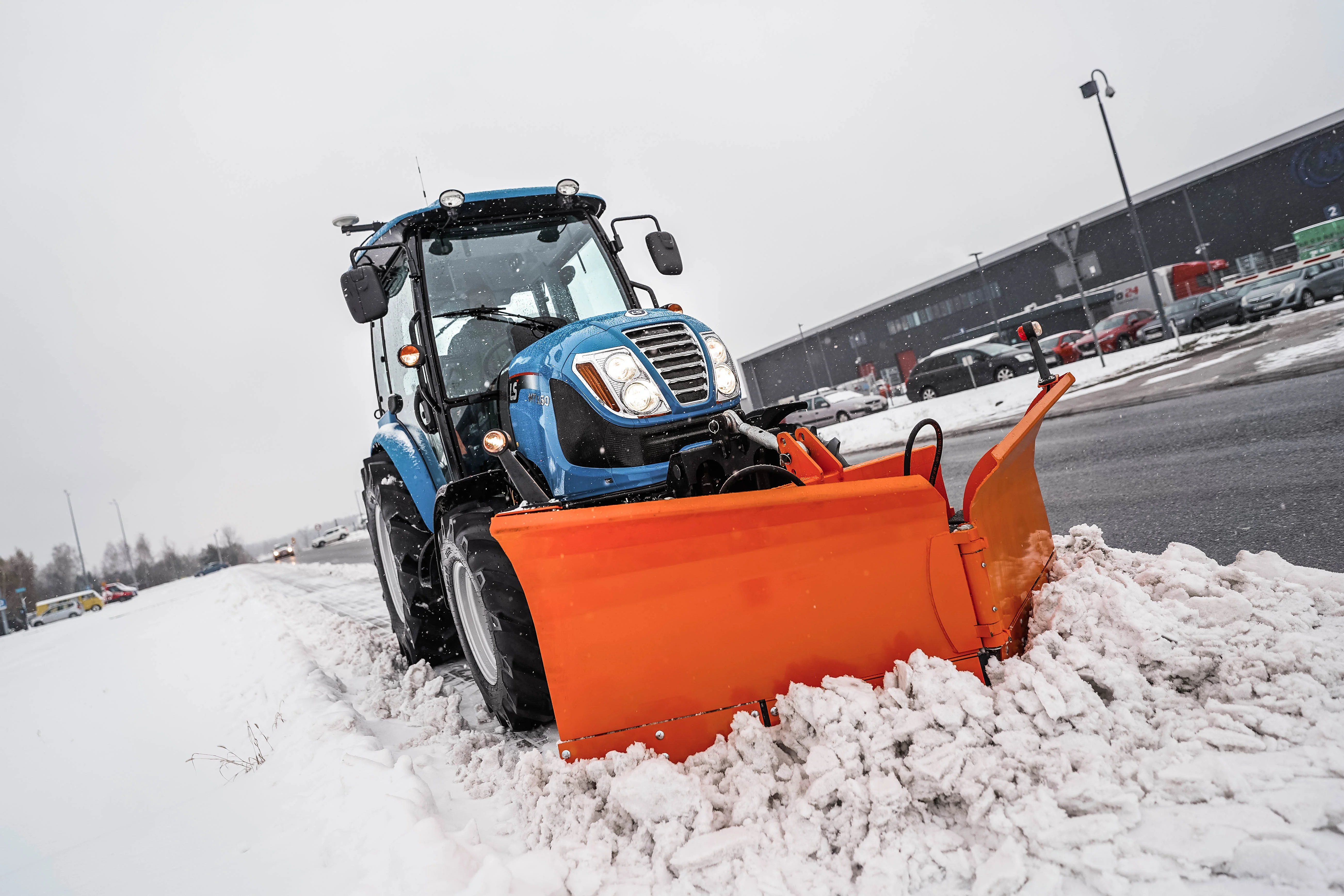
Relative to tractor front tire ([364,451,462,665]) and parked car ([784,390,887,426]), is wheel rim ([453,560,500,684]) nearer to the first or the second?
tractor front tire ([364,451,462,665])

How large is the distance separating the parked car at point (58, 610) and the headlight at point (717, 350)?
49.5 meters

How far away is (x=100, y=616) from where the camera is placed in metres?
29.9

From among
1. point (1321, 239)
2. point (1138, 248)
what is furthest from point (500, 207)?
point (1138, 248)

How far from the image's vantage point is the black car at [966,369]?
2130cm

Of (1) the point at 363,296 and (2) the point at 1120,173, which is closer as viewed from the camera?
(1) the point at 363,296

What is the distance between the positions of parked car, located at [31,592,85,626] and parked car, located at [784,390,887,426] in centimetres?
4125

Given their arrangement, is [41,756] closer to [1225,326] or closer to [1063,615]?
[1063,615]

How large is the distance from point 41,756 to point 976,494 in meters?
6.16

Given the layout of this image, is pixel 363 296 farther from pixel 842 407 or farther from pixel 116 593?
pixel 116 593

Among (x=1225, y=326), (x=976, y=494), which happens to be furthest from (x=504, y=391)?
(x=1225, y=326)

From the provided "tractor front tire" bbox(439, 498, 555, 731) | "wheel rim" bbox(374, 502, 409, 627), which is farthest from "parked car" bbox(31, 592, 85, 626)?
"tractor front tire" bbox(439, 498, 555, 731)

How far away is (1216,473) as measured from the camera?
16.4 ft

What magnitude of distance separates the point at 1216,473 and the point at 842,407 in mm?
19508

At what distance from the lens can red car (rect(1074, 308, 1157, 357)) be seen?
890 inches
